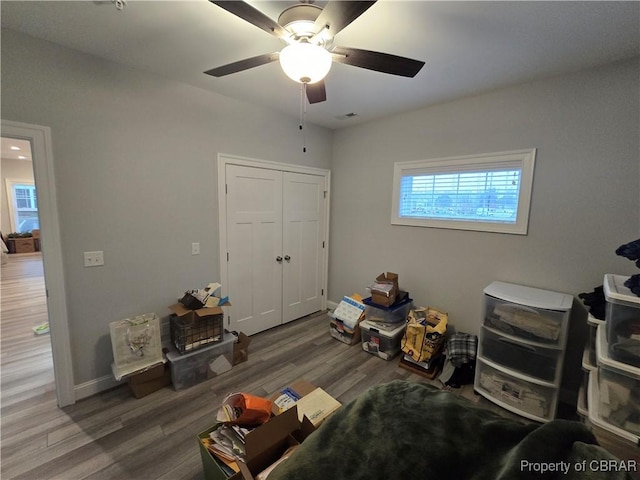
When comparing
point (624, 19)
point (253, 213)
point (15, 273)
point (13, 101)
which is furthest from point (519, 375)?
point (15, 273)

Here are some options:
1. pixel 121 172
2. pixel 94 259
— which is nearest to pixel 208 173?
pixel 121 172

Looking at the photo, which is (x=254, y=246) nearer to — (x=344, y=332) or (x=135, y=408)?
(x=344, y=332)

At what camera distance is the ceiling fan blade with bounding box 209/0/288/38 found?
104cm

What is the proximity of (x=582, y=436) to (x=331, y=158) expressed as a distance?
11.6 feet

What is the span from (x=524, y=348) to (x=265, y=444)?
1.98 metres

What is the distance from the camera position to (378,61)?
4.71ft

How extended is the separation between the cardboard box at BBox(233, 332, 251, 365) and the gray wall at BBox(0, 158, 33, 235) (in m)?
9.31

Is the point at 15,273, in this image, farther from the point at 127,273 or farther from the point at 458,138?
the point at 458,138

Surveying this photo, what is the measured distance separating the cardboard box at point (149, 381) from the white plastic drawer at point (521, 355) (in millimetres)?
2710

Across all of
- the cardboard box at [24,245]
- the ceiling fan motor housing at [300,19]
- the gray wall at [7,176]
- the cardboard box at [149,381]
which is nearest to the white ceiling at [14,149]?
the gray wall at [7,176]

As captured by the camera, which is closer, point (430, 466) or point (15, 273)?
point (430, 466)

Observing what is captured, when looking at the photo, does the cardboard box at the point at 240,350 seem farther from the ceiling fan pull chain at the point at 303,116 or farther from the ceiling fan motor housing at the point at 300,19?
the ceiling fan motor housing at the point at 300,19

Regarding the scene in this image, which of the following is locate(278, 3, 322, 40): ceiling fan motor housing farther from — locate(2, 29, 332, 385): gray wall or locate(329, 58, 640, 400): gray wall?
locate(329, 58, 640, 400): gray wall

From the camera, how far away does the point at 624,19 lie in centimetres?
148
